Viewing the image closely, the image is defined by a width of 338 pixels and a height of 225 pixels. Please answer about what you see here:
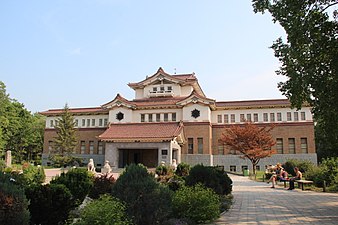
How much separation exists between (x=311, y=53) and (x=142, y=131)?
85.0ft

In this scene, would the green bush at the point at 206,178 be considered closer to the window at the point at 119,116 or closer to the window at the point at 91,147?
the window at the point at 119,116

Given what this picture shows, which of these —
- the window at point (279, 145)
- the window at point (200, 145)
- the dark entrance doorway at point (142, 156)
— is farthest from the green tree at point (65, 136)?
the window at point (279, 145)

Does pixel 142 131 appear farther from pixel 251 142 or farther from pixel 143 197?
pixel 143 197

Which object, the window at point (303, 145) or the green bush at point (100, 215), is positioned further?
the window at point (303, 145)

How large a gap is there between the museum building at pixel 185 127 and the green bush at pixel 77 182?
70.1 feet

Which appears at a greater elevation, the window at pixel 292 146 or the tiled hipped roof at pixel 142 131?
the tiled hipped roof at pixel 142 131

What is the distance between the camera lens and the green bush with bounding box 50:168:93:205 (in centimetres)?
1059

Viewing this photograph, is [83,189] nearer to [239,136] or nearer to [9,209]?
[9,209]

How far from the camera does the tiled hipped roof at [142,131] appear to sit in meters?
33.0

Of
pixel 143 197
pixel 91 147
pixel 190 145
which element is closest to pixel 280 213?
pixel 143 197

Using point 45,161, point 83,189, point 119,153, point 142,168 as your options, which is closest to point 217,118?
point 119,153

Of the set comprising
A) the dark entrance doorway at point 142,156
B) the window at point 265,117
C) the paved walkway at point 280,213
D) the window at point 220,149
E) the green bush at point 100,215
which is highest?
the window at point 265,117

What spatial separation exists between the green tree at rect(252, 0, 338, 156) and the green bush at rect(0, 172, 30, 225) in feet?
31.0

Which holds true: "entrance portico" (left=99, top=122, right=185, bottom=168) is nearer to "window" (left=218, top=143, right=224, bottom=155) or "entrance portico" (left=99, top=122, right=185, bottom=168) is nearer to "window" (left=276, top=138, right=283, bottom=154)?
"window" (left=218, top=143, right=224, bottom=155)
